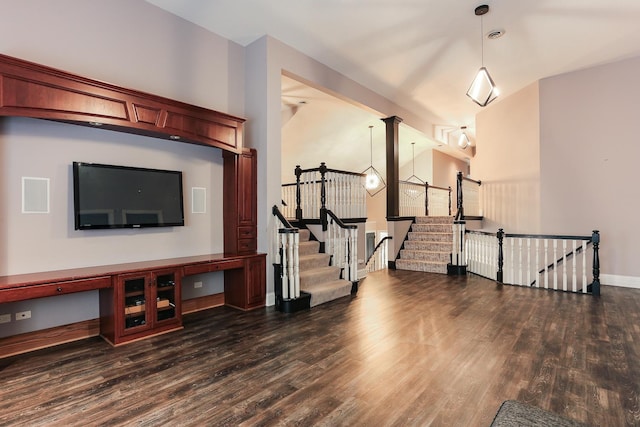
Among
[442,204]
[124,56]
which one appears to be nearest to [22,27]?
[124,56]

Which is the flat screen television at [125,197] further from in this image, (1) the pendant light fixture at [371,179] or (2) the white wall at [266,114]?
(1) the pendant light fixture at [371,179]

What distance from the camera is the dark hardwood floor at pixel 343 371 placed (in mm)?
2070

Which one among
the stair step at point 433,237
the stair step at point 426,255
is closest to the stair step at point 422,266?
the stair step at point 426,255

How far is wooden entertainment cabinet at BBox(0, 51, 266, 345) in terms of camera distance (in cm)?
279

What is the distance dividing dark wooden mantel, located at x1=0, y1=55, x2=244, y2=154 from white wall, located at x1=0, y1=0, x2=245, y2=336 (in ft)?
1.13

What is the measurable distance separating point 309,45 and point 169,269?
3.86 m

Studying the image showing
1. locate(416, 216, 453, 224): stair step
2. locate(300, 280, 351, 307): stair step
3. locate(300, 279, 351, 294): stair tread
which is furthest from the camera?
locate(416, 216, 453, 224): stair step

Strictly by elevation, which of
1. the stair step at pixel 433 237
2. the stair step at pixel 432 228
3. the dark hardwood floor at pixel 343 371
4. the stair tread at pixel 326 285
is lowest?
the dark hardwood floor at pixel 343 371

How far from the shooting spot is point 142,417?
203 cm

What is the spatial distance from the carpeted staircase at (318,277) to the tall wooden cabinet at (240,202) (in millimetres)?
923

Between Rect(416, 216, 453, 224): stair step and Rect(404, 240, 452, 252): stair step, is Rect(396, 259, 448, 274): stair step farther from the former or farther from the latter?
Rect(416, 216, 453, 224): stair step

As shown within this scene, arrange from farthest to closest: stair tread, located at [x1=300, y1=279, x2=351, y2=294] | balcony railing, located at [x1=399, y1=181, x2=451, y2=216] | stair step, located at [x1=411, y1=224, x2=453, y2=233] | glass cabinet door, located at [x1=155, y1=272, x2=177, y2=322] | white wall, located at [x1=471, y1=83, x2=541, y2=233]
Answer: balcony railing, located at [x1=399, y1=181, x2=451, y2=216] < stair step, located at [x1=411, y1=224, x2=453, y2=233] < white wall, located at [x1=471, y1=83, x2=541, y2=233] < stair tread, located at [x1=300, y1=279, x2=351, y2=294] < glass cabinet door, located at [x1=155, y1=272, x2=177, y2=322]

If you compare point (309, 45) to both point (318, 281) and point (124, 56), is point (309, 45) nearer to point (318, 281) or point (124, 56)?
point (124, 56)

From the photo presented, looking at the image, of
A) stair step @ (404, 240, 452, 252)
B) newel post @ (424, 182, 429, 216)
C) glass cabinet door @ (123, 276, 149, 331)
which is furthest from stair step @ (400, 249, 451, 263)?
glass cabinet door @ (123, 276, 149, 331)
